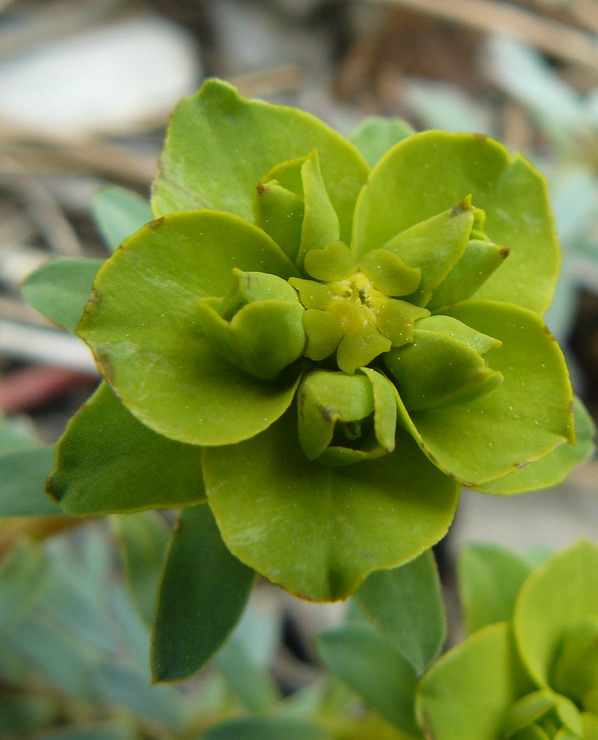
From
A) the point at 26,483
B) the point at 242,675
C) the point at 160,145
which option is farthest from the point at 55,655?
the point at 160,145

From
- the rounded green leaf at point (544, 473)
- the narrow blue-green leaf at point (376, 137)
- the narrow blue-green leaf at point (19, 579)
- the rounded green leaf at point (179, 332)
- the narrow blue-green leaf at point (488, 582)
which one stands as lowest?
the narrow blue-green leaf at point (19, 579)

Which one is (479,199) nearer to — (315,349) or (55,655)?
(315,349)

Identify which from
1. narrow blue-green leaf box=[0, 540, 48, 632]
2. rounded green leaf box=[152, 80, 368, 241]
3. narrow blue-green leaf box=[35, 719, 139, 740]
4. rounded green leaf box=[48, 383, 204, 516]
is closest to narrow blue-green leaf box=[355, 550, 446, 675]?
rounded green leaf box=[48, 383, 204, 516]

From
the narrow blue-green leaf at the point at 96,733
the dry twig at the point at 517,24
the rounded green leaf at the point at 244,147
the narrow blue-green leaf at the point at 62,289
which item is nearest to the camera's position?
the rounded green leaf at the point at 244,147

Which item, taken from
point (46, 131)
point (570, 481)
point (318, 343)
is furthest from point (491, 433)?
point (46, 131)

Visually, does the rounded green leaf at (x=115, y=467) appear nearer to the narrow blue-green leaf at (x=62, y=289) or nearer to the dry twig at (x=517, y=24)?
the narrow blue-green leaf at (x=62, y=289)

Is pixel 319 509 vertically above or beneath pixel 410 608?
above

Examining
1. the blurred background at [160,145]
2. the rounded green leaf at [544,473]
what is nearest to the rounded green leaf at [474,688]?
the rounded green leaf at [544,473]
